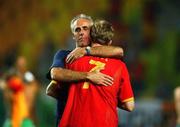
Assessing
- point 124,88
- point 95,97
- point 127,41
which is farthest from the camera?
point 127,41

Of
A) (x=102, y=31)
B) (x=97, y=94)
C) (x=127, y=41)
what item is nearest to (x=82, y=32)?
(x=102, y=31)

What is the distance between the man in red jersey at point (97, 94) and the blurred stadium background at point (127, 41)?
7.79 meters

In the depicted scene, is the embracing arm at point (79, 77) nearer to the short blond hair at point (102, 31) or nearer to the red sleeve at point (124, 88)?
the red sleeve at point (124, 88)

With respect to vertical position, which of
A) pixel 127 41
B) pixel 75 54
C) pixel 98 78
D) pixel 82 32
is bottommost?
A: pixel 127 41

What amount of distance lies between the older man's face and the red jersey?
0.14m

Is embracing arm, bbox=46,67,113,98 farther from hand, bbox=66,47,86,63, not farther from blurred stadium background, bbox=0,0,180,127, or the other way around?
blurred stadium background, bbox=0,0,180,127

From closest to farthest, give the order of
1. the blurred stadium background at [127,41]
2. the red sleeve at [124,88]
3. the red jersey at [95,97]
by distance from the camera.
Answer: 1. the red jersey at [95,97]
2. the red sleeve at [124,88]
3. the blurred stadium background at [127,41]

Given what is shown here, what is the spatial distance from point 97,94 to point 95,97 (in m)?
0.03

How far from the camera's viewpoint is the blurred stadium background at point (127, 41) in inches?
532

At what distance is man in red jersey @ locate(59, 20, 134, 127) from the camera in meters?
5.34

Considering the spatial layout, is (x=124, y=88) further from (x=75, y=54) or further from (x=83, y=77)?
(x=75, y=54)

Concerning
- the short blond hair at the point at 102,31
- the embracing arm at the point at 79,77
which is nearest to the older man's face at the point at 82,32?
the short blond hair at the point at 102,31

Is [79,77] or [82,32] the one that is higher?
[82,32]

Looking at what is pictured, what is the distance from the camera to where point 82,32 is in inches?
215
